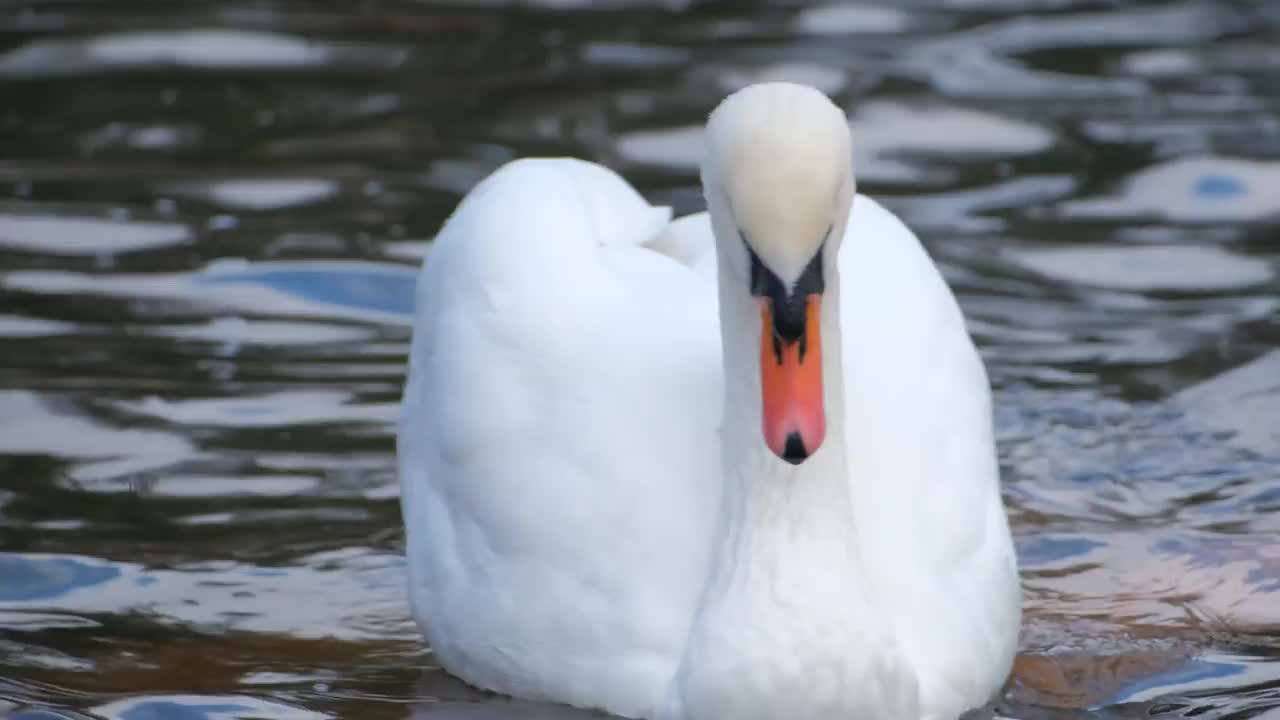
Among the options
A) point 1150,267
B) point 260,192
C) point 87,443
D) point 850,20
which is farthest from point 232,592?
point 850,20

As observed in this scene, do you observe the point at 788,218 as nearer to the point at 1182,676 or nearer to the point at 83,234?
the point at 1182,676

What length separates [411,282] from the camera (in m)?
8.68

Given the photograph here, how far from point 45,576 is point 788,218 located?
8.37ft

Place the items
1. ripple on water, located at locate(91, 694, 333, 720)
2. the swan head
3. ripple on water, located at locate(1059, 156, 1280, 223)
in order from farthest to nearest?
1. ripple on water, located at locate(1059, 156, 1280, 223)
2. ripple on water, located at locate(91, 694, 333, 720)
3. the swan head

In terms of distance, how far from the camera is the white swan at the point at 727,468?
4.84 meters

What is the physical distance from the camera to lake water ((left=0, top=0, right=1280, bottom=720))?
6.12 meters

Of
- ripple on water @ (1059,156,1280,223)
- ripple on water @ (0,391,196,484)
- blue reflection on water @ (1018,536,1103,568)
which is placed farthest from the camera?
ripple on water @ (1059,156,1280,223)

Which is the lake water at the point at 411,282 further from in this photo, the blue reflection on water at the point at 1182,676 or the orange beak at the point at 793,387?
the orange beak at the point at 793,387

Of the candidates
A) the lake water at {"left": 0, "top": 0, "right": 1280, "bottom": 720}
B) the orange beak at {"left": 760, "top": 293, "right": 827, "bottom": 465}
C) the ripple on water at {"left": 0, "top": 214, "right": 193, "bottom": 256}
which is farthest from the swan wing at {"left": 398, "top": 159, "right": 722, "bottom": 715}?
the ripple on water at {"left": 0, "top": 214, "right": 193, "bottom": 256}

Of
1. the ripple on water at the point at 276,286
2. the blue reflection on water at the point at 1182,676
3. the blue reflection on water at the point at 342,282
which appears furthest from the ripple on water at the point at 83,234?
the blue reflection on water at the point at 1182,676

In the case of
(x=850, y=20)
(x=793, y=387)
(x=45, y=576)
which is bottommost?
(x=45, y=576)

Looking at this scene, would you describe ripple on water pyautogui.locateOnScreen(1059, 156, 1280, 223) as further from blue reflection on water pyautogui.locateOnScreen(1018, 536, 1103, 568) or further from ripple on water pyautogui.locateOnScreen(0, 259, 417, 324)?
blue reflection on water pyautogui.locateOnScreen(1018, 536, 1103, 568)

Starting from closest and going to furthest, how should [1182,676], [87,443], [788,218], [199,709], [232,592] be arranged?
[788,218]
[199,709]
[1182,676]
[232,592]
[87,443]

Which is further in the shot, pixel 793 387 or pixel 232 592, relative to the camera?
pixel 232 592
